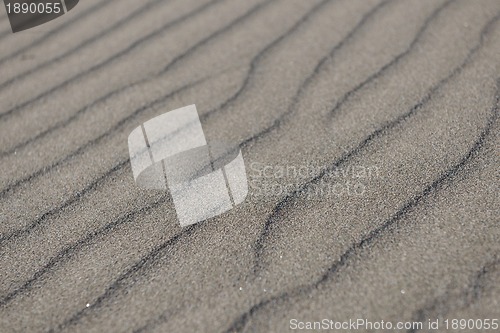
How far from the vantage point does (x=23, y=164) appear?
1505 mm

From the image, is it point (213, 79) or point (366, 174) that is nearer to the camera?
point (366, 174)

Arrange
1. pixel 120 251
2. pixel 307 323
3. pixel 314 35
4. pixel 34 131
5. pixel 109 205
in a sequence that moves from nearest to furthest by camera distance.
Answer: pixel 307 323 < pixel 120 251 < pixel 109 205 < pixel 34 131 < pixel 314 35

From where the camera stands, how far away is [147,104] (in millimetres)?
1697

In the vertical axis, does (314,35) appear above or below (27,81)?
below

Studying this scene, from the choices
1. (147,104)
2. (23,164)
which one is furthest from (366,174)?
(23,164)

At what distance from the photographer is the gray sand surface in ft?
3.56

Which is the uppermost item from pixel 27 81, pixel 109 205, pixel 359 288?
pixel 27 81

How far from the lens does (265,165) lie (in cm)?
141

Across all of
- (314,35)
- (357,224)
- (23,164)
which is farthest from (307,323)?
(314,35)

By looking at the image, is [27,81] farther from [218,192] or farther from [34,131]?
[218,192]

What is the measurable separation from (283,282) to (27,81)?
1235 mm

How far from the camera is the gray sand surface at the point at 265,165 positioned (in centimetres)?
108

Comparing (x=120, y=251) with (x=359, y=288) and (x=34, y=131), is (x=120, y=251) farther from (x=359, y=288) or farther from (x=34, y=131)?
(x=34, y=131)

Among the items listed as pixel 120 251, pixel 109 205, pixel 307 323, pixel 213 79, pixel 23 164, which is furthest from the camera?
pixel 213 79
